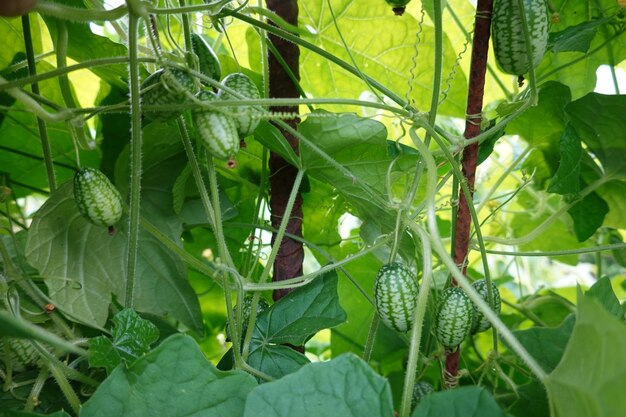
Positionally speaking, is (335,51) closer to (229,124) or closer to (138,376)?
(229,124)

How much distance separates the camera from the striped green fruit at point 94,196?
36.1 inches

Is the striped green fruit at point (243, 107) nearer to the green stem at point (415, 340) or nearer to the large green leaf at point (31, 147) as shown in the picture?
the green stem at point (415, 340)

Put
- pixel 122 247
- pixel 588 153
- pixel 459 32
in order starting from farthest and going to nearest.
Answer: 1. pixel 459 32
2. pixel 588 153
3. pixel 122 247

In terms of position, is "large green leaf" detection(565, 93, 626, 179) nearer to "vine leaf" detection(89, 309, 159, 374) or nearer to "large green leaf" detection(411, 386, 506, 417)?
"large green leaf" detection(411, 386, 506, 417)

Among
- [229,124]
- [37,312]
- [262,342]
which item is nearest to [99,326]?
[37,312]

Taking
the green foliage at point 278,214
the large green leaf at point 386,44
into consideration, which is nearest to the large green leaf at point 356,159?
the green foliage at point 278,214

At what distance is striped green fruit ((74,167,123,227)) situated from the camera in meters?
0.92

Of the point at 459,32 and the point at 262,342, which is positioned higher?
the point at 459,32

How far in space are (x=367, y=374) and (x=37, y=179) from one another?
102cm

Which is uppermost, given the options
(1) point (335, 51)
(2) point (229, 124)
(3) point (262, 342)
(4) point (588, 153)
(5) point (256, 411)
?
(1) point (335, 51)

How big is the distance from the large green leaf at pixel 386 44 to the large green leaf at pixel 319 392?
31.8 inches

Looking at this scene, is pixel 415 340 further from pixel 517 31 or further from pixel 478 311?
pixel 517 31

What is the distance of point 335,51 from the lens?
150 centimetres

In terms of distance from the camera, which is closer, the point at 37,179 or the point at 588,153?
the point at 588,153
